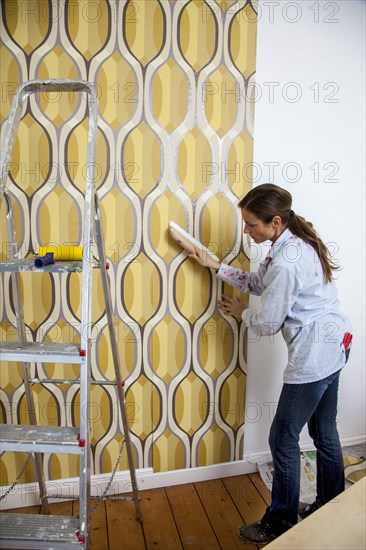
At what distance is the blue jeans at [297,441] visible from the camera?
5.94ft

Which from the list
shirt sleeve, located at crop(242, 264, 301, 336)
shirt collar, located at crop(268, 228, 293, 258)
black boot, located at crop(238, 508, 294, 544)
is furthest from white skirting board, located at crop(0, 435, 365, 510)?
shirt collar, located at crop(268, 228, 293, 258)

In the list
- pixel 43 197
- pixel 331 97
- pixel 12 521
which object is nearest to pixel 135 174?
pixel 43 197

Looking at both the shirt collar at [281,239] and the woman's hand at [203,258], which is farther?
the woman's hand at [203,258]

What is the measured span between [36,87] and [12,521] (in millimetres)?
1328

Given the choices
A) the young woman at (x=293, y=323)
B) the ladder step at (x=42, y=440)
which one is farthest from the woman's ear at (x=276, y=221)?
the ladder step at (x=42, y=440)

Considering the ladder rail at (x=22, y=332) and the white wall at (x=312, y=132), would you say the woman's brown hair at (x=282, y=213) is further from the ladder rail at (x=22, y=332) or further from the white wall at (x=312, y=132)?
the ladder rail at (x=22, y=332)

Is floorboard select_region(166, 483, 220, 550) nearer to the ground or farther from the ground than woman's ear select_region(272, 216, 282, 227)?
nearer to the ground

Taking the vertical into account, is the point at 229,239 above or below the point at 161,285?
above

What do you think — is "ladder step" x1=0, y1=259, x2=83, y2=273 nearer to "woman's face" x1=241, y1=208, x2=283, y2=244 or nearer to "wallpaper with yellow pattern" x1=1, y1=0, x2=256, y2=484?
"wallpaper with yellow pattern" x1=1, y1=0, x2=256, y2=484

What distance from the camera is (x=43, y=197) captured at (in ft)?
6.49

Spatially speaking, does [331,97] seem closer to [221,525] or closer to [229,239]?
[229,239]

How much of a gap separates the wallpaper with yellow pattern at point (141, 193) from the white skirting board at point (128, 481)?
43 millimetres

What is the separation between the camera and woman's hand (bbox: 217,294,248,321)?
7.07 ft

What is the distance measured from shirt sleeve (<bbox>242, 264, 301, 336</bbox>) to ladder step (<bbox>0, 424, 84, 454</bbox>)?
0.83 m
